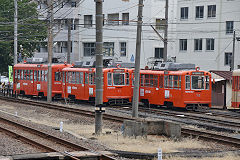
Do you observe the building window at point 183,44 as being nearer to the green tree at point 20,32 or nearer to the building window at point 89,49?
the building window at point 89,49

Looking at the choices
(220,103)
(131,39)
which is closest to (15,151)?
(220,103)

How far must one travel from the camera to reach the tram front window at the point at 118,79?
106 feet

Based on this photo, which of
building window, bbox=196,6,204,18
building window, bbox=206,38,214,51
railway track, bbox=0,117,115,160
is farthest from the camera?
building window, bbox=196,6,204,18

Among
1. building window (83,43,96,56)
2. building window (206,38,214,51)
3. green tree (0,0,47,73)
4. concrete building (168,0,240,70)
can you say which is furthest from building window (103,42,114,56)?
building window (206,38,214,51)

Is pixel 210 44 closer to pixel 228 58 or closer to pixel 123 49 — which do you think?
pixel 228 58

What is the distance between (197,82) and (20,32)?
1183 inches

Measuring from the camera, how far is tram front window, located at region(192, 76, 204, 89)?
2930 cm

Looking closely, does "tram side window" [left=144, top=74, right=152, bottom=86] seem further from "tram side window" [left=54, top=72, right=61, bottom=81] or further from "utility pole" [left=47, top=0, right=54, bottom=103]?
"tram side window" [left=54, top=72, right=61, bottom=81]

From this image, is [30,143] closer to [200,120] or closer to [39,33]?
[200,120]

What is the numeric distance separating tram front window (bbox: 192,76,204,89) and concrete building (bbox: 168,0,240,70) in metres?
21.5

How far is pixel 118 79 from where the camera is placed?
32.4 metres

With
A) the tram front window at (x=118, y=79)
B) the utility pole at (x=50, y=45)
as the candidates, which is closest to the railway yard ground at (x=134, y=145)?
the tram front window at (x=118, y=79)

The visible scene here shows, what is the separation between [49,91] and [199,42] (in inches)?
951

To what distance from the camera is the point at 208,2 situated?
5300cm
